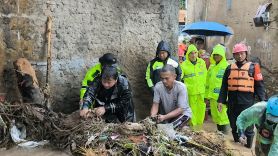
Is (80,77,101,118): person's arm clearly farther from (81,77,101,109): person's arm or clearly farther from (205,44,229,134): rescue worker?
(205,44,229,134): rescue worker

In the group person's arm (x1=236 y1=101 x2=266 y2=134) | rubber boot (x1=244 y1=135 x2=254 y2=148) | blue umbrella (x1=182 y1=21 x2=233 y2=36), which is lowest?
rubber boot (x1=244 y1=135 x2=254 y2=148)

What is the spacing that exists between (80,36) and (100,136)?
279 centimetres

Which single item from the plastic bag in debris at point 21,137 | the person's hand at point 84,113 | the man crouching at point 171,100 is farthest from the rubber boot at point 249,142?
the plastic bag in debris at point 21,137

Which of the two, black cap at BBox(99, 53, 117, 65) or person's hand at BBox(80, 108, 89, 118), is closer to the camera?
person's hand at BBox(80, 108, 89, 118)

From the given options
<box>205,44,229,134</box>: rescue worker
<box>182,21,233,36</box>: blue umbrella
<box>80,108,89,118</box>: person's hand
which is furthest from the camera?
<box>182,21,233,36</box>: blue umbrella

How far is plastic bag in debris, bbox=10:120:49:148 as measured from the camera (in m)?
4.60

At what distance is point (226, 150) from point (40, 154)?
1902 mm

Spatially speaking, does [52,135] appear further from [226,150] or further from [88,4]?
[88,4]

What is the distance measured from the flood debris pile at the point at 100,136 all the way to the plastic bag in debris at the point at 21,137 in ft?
0.09

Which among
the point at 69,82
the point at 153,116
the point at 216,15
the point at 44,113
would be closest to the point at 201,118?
the point at 69,82

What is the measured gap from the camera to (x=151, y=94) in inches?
295

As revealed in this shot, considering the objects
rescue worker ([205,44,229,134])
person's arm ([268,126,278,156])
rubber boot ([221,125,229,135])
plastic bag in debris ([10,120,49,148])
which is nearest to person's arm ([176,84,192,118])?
person's arm ([268,126,278,156])

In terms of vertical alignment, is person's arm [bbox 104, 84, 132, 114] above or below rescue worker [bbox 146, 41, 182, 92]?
below

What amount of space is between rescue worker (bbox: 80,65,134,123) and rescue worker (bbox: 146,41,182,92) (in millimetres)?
1706
